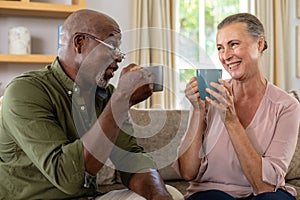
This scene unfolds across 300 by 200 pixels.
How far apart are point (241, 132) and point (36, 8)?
1.97 meters

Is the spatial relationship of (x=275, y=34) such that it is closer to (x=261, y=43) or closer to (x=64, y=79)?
(x=261, y=43)

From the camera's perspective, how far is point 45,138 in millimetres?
1248

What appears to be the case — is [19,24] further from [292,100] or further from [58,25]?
[292,100]

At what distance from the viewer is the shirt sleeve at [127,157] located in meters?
1.57

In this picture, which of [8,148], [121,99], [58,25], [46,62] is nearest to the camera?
[121,99]

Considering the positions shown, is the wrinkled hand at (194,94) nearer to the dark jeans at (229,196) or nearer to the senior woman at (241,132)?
the senior woman at (241,132)

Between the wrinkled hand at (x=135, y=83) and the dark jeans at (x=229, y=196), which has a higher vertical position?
the wrinkled hand at (x=135, y=83)

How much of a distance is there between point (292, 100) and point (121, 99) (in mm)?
768

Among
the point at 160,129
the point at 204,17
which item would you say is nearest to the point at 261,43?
the point at 160,129

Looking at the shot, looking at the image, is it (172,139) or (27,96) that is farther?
(172,139)

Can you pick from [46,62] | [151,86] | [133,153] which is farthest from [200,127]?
[46,62]

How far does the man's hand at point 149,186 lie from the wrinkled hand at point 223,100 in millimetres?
312

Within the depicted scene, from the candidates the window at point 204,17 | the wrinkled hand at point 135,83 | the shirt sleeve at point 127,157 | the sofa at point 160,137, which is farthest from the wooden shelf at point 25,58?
the wrinkled hand at point 135,83

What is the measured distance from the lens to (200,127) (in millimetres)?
1656
